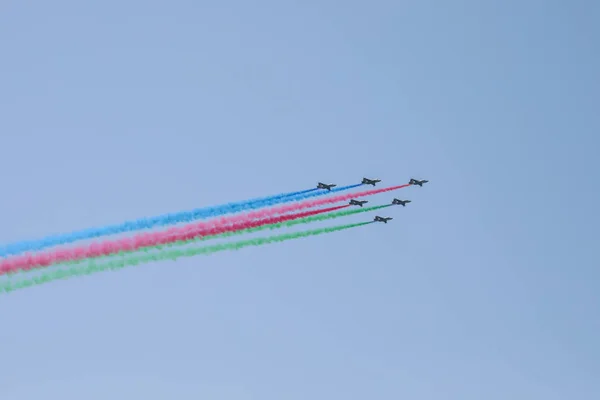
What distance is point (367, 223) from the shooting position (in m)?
91.3

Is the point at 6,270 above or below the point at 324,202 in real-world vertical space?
below

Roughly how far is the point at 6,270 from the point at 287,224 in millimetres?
26452

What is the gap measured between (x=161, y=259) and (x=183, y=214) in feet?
16.7

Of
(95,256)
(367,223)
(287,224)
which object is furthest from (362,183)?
(95,256)

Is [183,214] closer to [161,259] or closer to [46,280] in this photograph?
[161,259]

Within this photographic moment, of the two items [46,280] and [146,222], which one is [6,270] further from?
[146,222]

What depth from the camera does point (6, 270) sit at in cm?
5841

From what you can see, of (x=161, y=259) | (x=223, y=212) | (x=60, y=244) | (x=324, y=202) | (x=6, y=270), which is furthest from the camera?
(x=324, y=202)

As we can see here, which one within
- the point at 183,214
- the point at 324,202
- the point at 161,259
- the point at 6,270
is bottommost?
the point at 6,270

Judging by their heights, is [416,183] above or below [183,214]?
above

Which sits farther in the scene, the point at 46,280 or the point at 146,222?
the point at 146,222

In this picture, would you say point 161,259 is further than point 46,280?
Yes

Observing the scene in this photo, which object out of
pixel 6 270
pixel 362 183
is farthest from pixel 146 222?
pixel 362 183

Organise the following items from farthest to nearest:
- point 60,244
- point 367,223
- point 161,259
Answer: point 367,223
point 161,259
point 60,244
